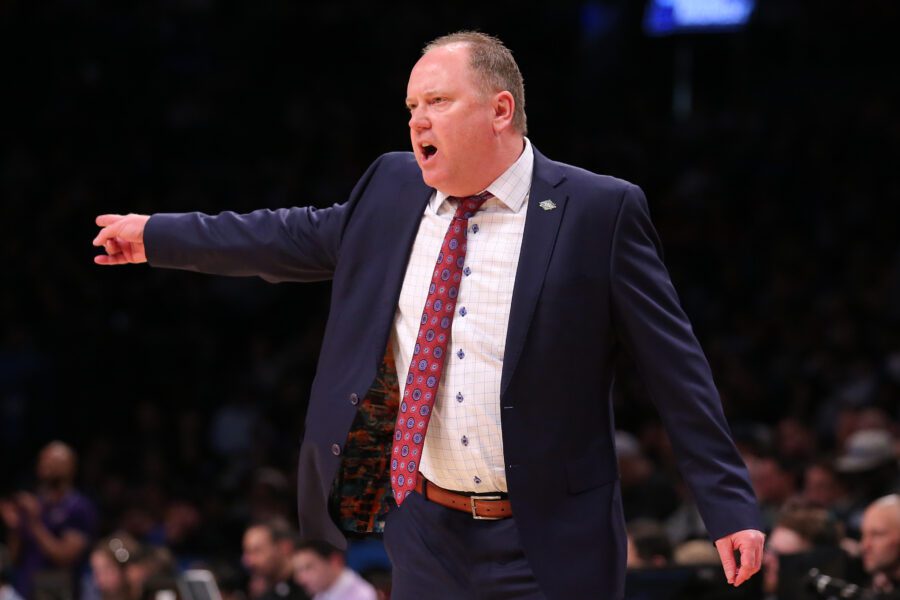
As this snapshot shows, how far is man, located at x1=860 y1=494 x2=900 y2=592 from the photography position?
5219 millimetres

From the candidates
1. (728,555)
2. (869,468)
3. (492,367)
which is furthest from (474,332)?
(869,468)

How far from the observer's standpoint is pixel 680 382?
2908mm

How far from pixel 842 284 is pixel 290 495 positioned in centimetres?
434

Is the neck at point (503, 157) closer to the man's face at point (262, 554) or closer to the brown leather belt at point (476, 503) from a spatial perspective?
the brown leather belt at point (476, 503)

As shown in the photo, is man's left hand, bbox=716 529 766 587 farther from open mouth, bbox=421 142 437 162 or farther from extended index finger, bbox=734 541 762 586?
open mouth, bbox=421 142 437 162

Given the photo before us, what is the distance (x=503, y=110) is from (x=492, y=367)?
0.56 meters

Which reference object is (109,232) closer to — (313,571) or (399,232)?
(399,232)

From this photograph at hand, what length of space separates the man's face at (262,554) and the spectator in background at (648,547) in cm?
186

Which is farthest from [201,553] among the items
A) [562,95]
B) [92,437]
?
[562,95]

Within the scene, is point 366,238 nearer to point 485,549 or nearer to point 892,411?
point 485,549

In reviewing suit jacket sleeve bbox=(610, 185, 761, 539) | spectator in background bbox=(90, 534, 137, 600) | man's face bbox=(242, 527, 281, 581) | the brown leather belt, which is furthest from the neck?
spectator in background bbox=(90, 534, 137, 600)

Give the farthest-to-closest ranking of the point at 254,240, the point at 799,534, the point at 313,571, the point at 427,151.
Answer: the point at 313,571, the point at 799,534, the point at 254,240, the point at 427,151

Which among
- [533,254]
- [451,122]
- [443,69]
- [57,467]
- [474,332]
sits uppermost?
[443,69]

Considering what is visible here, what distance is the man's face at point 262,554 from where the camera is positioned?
7070 millimetres
